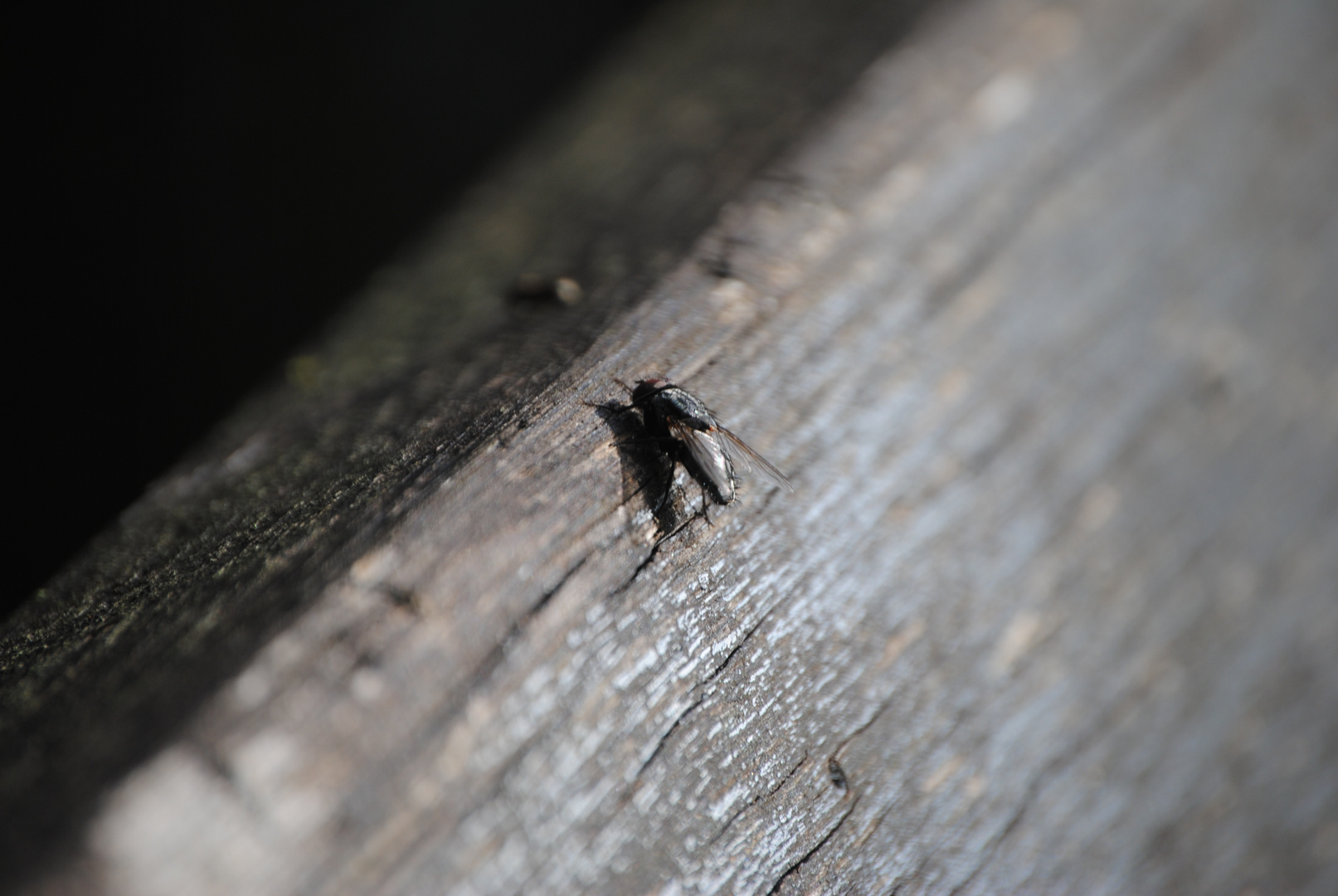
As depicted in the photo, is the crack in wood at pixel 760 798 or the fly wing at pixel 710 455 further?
the fly wing at pixel 710 455

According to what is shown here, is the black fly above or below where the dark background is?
below

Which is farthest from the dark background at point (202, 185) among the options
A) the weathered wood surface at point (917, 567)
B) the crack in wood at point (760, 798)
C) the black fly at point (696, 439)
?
the crack in wood at point (760, 798)

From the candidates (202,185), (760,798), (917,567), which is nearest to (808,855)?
(760,798)

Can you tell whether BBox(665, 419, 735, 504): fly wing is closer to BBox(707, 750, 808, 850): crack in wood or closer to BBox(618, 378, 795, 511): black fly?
BBox(618, 378, 795, 511): black fly

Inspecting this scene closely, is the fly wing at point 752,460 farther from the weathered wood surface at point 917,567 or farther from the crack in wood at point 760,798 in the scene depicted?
the crack in wood at point 760,798

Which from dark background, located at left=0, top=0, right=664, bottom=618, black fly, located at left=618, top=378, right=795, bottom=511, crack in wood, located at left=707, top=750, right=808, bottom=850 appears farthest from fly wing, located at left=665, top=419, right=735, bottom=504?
dark background, located at left=0, top=0, right=664, bottom=618

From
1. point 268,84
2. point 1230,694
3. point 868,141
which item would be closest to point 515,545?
point 868,141

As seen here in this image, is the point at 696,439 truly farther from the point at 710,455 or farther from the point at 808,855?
the point at 808,855
